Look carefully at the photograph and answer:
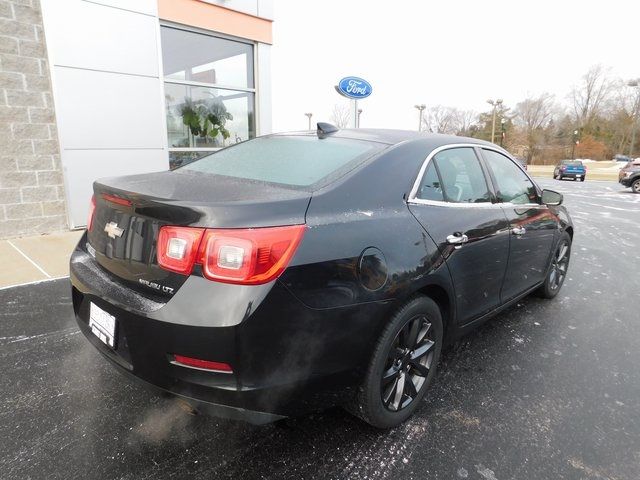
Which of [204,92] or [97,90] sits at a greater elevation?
[204,92]

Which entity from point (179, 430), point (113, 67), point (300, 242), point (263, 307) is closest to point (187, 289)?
point (263, 307)

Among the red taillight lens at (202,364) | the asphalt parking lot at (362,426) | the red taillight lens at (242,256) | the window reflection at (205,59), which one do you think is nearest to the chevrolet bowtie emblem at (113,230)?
the red taillight lens at (242,256)

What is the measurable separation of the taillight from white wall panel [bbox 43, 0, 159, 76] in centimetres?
591

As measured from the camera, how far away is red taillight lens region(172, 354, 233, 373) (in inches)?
64.6

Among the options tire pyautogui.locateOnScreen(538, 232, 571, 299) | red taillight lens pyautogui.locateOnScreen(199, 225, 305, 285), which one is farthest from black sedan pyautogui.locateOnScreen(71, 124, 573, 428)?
tire pyautogui.locateOnScreen(538, 232, 571, 299)

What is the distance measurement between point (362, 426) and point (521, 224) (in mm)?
1906

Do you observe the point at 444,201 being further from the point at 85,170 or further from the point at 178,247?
the point at 85,170

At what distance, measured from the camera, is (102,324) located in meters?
1.97

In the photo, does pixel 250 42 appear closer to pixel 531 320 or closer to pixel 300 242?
pixel 531 320

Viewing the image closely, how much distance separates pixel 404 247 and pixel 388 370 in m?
0.63

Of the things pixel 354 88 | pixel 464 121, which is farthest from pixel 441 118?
pixel 354 88

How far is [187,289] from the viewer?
1661 millimetres

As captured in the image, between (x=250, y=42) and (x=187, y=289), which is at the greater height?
(x=250, y=42)

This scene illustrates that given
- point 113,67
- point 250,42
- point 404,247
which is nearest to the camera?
point 404,247
